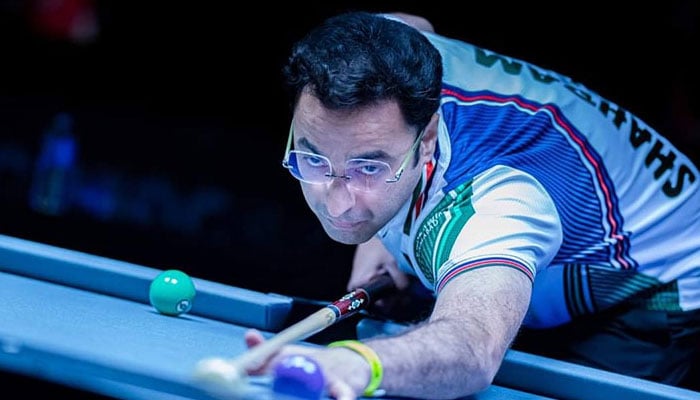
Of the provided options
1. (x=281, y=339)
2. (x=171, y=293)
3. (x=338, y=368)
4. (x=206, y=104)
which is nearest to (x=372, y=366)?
(x=338, y=368)

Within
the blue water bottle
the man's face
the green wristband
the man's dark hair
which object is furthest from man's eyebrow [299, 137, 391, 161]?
the blue water bottle

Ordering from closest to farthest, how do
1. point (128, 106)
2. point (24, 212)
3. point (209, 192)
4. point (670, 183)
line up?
point (670, 183)
point (24, 212)
point (209, 192)
point (128, 106)

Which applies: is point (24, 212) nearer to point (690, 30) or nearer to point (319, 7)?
point (319, 7)

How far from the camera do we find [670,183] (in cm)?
303

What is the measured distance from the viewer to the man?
211cm

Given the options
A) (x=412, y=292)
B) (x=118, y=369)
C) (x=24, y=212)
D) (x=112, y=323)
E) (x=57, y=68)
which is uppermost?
(x=57, y=68)

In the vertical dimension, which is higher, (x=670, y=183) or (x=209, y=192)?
(x=209, y=192)

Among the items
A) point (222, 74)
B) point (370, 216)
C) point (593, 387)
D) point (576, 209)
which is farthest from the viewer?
point (222, 74)

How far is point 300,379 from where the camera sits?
1726 millimetres

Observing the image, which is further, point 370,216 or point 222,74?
point 222,74

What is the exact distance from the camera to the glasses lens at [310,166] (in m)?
2.43

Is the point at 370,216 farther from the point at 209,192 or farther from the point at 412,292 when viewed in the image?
the point at 209,192

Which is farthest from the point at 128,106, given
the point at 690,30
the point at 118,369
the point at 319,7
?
the point at 118,369

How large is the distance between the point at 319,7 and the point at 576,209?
4.43 metres
